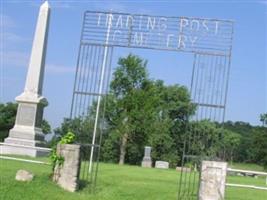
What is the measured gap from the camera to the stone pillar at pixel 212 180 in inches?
483

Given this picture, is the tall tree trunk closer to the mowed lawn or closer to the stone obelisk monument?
the stone obelisk monument

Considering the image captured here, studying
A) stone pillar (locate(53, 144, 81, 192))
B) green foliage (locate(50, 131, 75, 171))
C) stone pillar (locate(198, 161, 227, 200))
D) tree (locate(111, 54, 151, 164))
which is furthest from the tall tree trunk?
stone pillar (locate(198, 161, 227, 200))

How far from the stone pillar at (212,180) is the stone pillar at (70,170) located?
3013mm

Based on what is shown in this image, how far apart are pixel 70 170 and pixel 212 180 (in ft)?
11.2

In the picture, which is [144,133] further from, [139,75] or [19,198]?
[19,198]

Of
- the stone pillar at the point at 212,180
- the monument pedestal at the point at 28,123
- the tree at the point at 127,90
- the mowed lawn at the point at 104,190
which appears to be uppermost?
the tree at the point at 127,90

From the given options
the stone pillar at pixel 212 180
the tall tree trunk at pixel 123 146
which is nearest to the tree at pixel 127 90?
the tall tree trunk at pixel 123 146

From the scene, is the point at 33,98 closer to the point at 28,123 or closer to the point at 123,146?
the point at 28,123

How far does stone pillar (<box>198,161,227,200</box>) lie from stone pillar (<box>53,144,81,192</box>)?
3.01 meters

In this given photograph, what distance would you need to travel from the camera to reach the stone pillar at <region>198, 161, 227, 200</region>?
12.3m

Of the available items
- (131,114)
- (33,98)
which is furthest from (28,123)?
(131,114)

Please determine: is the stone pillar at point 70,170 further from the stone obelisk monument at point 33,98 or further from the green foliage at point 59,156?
the stone obelisk monument at point 33,98

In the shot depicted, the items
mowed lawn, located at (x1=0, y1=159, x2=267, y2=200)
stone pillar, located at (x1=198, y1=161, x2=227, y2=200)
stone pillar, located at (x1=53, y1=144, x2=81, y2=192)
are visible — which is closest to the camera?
mowed lawn, located at (x1=0, y1=159, x2=267, y2=200)

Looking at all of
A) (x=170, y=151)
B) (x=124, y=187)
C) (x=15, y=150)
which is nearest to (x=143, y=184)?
(x=124, y=187)
